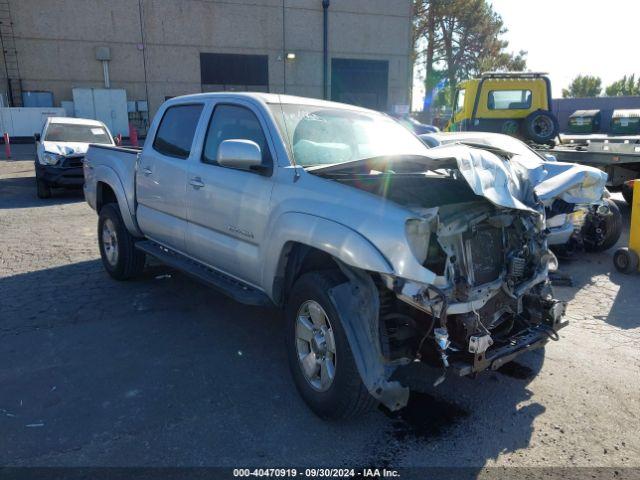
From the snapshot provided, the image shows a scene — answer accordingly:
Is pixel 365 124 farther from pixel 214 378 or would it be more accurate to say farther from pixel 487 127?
pixel 487 127

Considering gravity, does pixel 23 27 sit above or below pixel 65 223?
above

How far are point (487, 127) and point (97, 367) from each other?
10.8 metres

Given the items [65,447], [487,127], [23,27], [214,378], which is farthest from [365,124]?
[23,27]

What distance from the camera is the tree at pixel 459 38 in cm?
4147

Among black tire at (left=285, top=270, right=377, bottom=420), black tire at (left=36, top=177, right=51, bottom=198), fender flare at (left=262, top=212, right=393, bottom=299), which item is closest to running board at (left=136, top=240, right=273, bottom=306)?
fender flare at (left=262, top=212, right=393, bottom=299)

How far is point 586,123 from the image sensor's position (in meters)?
24.6

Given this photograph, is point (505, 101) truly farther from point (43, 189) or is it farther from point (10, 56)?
point (10, 56)

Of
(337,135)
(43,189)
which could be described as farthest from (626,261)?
(43,189)

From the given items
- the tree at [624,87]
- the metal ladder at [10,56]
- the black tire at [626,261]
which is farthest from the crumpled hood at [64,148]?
the tree at [624,87]

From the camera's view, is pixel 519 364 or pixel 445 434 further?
pixel 519 364

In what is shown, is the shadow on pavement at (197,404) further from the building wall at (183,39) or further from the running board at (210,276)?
the building wall at (183,39)

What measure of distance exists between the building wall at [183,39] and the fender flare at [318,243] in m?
26.6

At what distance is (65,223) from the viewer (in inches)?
364

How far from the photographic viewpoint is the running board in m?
3.88
